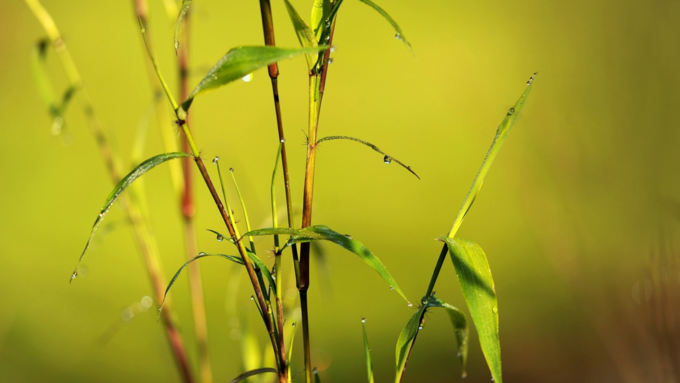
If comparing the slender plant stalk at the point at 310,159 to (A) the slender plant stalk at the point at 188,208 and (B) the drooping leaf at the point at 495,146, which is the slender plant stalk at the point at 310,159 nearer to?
(B) the drooping leaf at the point at 495,146

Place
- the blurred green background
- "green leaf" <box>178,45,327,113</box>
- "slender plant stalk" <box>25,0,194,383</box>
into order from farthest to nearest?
the blurred green background → "slender plant stalk" <box>25,0,194,383</box> → "green leaf" <box>178,45,327,113</box>

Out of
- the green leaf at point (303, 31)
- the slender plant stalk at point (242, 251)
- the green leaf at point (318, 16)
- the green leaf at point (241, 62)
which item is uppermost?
the green leaf at point (318, 16)

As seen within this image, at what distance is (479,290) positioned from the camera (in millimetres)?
265

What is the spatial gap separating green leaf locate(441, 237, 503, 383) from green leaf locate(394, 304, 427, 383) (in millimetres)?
40

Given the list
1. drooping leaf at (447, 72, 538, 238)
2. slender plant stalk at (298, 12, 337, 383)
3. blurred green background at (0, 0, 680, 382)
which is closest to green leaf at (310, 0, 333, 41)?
slender plant stalk at (298, 12, 337, 383)

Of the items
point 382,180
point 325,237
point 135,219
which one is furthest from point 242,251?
point 382,180

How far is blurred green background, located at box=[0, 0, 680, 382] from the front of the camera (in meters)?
1.14

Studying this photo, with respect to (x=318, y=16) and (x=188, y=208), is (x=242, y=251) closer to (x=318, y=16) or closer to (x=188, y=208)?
(x=318, y=16)

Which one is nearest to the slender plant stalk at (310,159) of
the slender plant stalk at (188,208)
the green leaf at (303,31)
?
the green leaf at (303,31)

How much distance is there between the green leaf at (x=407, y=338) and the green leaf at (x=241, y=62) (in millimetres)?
156

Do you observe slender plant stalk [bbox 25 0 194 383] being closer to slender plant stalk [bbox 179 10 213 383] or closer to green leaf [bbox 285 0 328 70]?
slender plant stalk [bbox 179 10 213 383]

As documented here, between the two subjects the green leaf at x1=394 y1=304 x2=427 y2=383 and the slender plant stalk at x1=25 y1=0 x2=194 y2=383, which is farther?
the slender plant stalk at x1=25 y1=0 x2=194 y2=383

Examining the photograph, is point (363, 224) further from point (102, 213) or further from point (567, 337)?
point (102, 213)

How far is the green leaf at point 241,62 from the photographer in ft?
0.72
